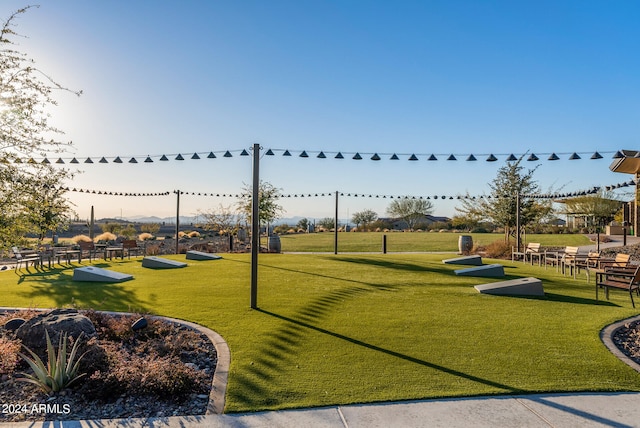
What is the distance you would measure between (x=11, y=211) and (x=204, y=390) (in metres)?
4.58

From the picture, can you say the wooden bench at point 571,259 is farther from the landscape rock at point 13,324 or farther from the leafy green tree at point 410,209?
the leafy green tree at point 410,209

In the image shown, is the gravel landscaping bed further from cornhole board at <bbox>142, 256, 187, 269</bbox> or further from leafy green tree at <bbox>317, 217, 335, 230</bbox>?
leafy green tree at <bbox>317, 217, 335, 230</bbox>

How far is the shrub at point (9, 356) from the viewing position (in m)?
4.34

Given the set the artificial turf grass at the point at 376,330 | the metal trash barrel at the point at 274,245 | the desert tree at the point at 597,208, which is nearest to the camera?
the artificial turf grass at the point at 376,330

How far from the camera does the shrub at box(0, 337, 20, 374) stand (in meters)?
4.34

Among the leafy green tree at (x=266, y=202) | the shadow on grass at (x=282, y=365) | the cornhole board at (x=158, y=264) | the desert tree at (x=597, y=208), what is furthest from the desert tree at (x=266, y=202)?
the desert tree at (x=597, y=208)

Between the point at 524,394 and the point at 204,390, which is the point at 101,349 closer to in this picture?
the point at 204,390

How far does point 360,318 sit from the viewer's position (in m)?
6.66

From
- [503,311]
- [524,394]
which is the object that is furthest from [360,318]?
[524,394]

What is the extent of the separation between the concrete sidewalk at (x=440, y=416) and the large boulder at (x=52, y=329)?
1.57 metres

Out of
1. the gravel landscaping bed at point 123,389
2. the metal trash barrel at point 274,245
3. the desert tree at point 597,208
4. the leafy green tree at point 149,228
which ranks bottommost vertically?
the gravel landscaping bed at point 123,389

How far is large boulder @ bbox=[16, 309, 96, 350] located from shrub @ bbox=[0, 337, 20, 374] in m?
0.14

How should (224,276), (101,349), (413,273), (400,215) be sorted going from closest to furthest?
1. (101,349)
2. (224,276)
3. (413,273)
4. (400,215)

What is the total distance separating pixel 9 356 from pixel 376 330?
438cm
